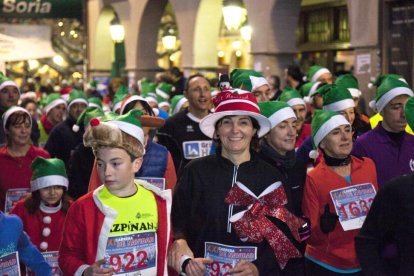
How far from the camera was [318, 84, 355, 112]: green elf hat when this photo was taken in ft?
24.8

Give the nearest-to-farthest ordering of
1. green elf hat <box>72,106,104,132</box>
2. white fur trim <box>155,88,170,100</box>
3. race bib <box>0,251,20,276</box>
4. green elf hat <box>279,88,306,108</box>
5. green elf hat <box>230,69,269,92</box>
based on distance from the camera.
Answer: race bib <box>0,251,20,276</box> → green elf hat <box>230,69,269,92</box> → green elf hat <box>72,106,104,132</box> → green elf hat <box>279,88,306,108</box> → white fur trim <box>155,88,170,100</box>

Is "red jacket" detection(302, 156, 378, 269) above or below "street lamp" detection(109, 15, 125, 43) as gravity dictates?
below

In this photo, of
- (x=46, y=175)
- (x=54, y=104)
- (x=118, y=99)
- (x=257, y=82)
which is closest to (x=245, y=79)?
(x=257, y=82)

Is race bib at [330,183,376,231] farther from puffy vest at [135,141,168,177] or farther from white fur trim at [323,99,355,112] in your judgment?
white fur trim at [323,99,355,112]

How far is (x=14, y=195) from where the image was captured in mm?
7719

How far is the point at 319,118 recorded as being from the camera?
6188mm

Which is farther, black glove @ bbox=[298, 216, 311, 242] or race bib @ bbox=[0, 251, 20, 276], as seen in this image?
black glove @ bbox=[298, 216, 311, 242]

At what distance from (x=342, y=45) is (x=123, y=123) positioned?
16245mm

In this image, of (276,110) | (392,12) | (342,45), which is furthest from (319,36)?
(276,110)

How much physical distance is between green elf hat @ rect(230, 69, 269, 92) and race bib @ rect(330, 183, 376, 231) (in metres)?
1.80

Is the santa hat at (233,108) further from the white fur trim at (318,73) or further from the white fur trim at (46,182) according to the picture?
the white fur trim at (318,73)

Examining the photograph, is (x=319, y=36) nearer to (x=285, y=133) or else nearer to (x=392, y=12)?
(x=392, y=12)

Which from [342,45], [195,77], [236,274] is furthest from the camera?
[342,45]

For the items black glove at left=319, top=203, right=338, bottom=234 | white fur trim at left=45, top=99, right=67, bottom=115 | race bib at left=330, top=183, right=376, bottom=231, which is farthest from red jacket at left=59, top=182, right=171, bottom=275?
white fur trim at left=45, top=99, right=67, bottom=115
